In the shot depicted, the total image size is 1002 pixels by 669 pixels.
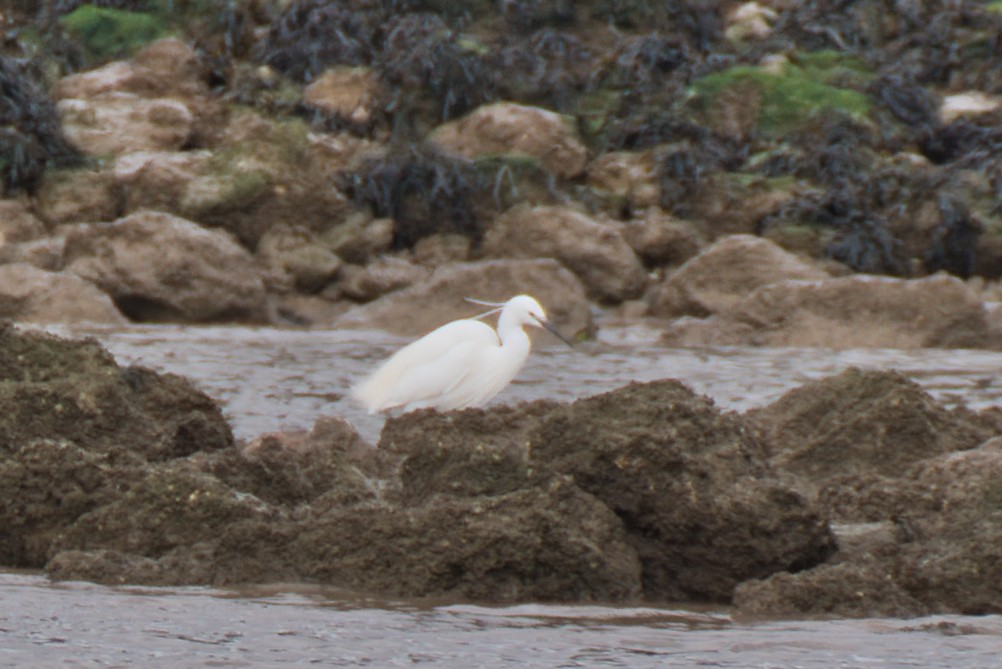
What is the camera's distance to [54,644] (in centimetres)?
490

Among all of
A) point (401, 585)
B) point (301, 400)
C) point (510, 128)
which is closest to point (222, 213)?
point (510, 128)

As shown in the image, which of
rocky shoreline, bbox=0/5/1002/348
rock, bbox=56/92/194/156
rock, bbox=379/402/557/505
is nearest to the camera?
rock, bbox=379/402/557/505

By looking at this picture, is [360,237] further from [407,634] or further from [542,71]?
[407,634]

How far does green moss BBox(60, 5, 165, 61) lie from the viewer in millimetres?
23750

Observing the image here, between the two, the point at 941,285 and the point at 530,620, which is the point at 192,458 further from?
the point at 941,285

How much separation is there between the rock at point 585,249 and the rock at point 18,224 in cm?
446

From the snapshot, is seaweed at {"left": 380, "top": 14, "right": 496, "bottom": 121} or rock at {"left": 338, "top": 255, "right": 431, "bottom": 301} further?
seaweed at {"left": 380, "top": 14, "right": 496, "bottom": 121}

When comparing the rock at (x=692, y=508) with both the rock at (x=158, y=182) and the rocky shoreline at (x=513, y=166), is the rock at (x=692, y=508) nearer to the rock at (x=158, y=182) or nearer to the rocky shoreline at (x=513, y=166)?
the rocky shoreline at (x=513, y=166)

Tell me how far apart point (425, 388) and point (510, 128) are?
1128cm

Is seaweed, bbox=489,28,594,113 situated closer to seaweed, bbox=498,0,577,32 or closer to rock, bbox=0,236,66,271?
seaweed, bbox=498,0,577,32

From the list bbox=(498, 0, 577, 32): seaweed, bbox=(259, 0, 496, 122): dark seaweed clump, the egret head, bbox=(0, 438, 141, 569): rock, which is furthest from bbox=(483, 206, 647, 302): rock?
bbox=(0, 438, 141, 569): rock

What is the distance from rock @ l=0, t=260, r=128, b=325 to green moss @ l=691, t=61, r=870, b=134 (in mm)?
9546

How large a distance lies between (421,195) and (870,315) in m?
5.99

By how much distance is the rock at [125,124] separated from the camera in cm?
2052
